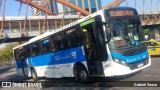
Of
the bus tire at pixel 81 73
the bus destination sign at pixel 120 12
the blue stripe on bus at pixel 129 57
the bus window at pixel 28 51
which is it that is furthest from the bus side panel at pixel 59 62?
the bus destination sign at pixel 120 12

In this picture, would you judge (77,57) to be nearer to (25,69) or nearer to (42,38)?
(42,38)

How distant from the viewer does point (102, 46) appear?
1034cm

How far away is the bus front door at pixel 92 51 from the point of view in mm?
10672

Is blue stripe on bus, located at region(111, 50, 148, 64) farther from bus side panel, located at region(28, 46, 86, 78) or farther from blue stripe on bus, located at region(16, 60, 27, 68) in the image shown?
blue stripe on bus, located at region(16, 60, 27, 68)

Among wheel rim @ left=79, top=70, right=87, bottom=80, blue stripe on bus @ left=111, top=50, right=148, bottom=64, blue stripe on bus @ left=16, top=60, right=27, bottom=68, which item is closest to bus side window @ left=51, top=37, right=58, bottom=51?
wheel rim @ left=79, top=70, right=87, bottom=80

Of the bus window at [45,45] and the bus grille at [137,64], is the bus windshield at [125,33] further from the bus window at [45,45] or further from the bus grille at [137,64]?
the bus window at [45,45]

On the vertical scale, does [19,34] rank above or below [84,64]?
above

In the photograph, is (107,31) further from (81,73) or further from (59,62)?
(59,62)

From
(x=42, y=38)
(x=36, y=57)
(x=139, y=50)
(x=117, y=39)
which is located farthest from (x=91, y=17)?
(x=36, y=57)

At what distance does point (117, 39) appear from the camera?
10.2 m

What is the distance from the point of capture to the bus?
10.1m

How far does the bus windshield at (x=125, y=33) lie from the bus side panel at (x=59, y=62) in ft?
6.31

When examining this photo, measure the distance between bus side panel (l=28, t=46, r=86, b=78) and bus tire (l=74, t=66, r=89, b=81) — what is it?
1.18 feet

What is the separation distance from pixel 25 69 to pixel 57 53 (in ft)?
22.7
